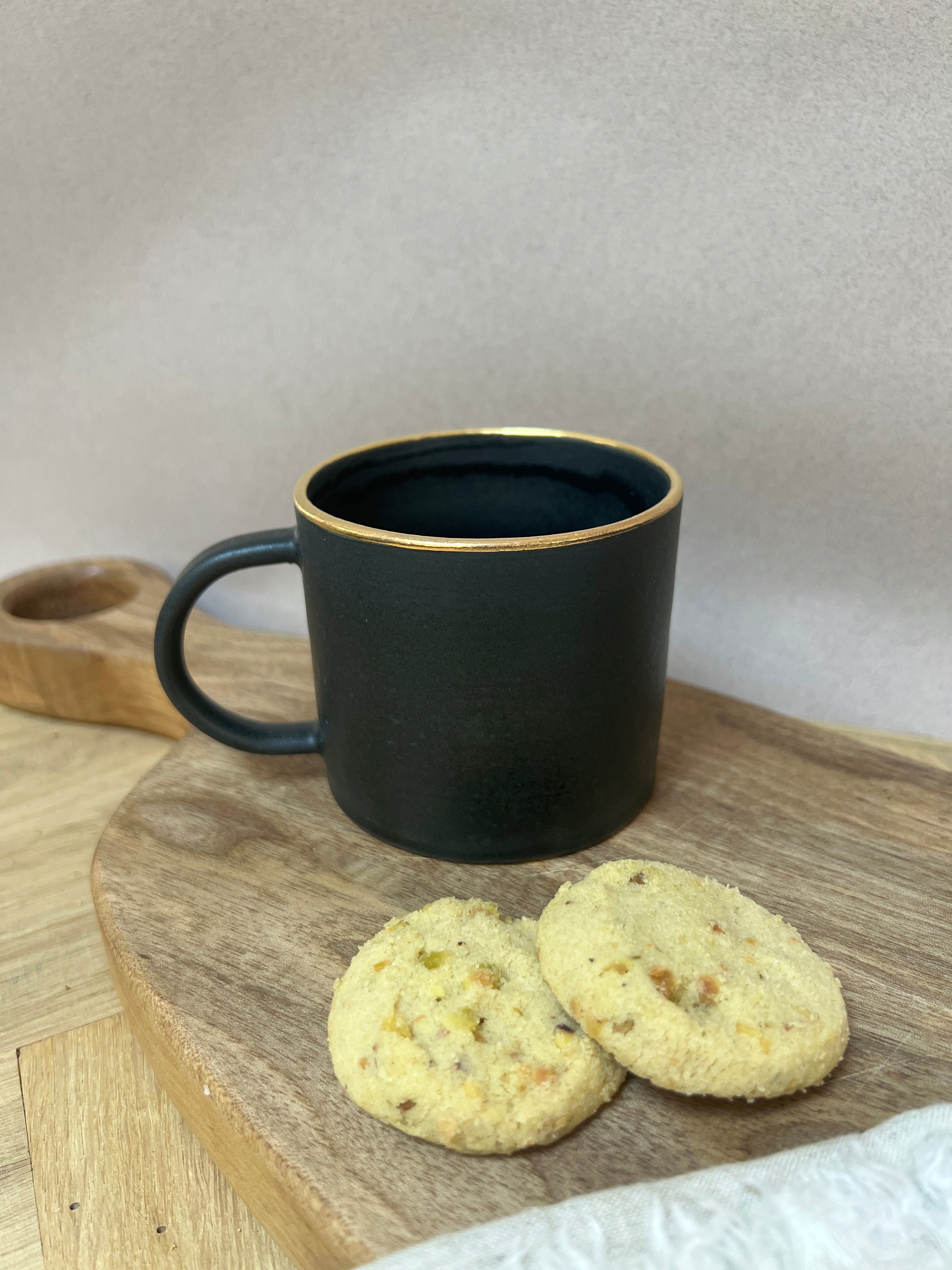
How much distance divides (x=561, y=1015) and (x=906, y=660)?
59 centimetres

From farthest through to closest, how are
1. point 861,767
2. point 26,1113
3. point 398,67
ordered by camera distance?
1. point 398,67
2. point 861,767
3. point 26,1113

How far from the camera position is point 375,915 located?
571 millimetres

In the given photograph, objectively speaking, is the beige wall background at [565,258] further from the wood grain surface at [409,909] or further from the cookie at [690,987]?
the cookie at [690,987]

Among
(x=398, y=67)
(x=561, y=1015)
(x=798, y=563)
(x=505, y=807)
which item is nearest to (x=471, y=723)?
(x=505, y=807)

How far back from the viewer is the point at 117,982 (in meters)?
0.56

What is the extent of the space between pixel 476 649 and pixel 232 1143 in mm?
267

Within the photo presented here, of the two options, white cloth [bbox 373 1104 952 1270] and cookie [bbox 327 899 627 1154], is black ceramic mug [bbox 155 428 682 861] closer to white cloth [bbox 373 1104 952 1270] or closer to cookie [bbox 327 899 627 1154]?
cookie [bbox 327 899 627 1154]

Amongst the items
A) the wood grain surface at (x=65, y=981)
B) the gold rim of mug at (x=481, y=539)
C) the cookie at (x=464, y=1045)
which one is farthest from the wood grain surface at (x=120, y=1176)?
the gold rim of mug at (x=481, y=539)

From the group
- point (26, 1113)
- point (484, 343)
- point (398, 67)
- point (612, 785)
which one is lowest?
point (26, 1113)

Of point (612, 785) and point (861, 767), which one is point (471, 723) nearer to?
point (612, 785)

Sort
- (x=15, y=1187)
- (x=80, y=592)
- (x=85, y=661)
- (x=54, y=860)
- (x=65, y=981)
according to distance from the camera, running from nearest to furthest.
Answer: (x=15, y=1187)
(x=65, y=981)
(x=54, y=860)
(x=85, y=661)
(x=80, y=592)

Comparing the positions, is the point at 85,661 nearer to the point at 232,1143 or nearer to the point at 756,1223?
the point at 232,1143

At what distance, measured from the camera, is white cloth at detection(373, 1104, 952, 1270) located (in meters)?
0.38

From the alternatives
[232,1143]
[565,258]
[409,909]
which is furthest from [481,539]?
[565,258]
